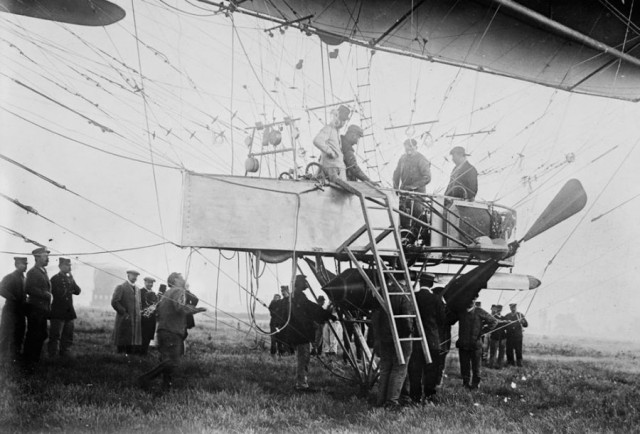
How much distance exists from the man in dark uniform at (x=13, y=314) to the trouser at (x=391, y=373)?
20.0ft

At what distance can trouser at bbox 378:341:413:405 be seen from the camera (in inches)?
281

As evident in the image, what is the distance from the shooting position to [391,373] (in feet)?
23.6

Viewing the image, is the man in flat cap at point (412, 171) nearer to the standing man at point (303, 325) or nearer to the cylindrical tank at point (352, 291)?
the cylindrical tank at point (352, 291)

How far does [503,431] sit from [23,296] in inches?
311

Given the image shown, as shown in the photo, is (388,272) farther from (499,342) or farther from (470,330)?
(499,342)

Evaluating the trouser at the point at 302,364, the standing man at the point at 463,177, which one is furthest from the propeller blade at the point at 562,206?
the trouser at the point at 302,364

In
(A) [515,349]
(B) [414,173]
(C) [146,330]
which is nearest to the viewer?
(B) [414,173]

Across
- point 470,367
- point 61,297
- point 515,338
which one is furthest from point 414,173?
point 515,338

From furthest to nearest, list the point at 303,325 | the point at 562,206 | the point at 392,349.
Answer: the point at 303,325 → the point at 562,206 → the point at 392,349

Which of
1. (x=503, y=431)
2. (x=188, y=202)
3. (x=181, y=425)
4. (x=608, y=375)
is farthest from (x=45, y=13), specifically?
(x=608, y=375)

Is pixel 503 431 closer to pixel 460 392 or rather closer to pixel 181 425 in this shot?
pixel 460 392

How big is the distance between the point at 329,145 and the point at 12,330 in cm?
625

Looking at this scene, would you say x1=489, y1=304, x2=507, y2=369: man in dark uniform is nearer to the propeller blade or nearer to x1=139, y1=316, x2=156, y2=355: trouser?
the propeller blade

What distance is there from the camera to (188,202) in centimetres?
698
